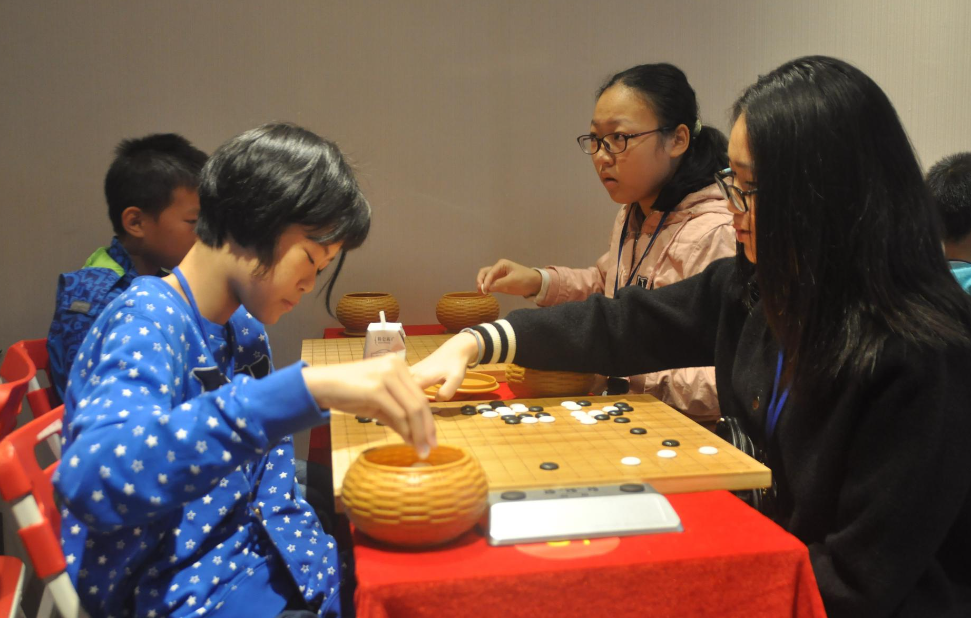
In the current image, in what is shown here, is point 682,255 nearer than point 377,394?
No

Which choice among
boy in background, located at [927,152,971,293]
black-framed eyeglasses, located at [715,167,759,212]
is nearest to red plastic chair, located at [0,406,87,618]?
black-framed eyeglasses, located at [715,167,759,212]

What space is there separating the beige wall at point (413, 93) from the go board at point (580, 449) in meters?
1.70

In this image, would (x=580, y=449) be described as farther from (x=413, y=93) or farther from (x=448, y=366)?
(x=413, y=93)

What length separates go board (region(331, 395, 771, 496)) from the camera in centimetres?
119

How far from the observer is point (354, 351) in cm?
229

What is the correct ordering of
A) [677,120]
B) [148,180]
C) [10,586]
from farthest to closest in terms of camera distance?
1. [148,180]
2. [677,120]
3. [10,586]

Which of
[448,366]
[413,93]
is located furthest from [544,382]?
[413,93]

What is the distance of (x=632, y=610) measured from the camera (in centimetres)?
97

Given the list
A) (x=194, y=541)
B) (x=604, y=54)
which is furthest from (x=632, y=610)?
(x=604, y=54)

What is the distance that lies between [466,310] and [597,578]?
1658mm

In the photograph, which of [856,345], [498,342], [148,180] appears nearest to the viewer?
[856,345]

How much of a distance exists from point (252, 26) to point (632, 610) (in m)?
2.65

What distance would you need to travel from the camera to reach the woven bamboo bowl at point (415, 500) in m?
0.97

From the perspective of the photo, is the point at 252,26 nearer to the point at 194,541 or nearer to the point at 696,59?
the point at 696,59
